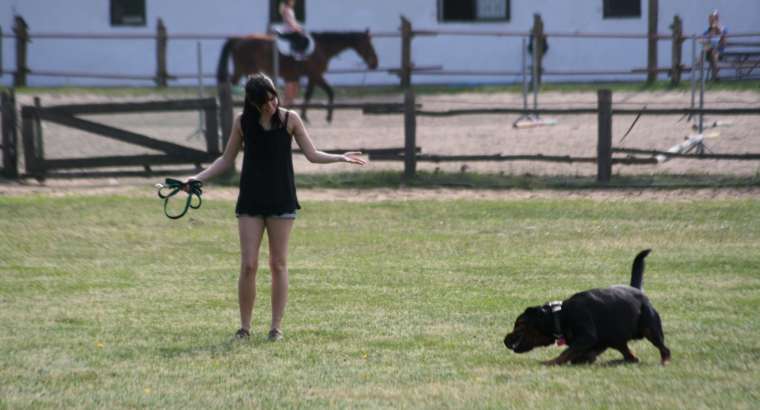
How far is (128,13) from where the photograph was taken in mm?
33906

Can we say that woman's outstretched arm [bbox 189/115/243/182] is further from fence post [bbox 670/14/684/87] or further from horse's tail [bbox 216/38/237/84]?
horse's tail [bbox 216/38/237/84]

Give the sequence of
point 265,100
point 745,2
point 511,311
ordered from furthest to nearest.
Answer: point 745,2 → point 511,311 → point 265,100

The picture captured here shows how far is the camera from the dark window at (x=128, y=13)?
33781mm

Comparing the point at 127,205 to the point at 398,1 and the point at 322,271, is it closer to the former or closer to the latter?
the point at 322,271

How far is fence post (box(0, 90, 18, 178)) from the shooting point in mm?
19203

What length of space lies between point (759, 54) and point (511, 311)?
20.3 ft

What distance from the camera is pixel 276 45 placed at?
23594 mm

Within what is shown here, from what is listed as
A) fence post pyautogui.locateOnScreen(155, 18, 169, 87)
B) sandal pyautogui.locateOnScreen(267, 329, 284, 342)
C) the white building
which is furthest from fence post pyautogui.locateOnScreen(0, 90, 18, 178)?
the white building

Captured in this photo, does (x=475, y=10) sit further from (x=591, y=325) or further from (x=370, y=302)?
(x=591, y=325)

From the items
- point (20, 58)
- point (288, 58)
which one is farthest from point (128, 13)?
point (288, 58)

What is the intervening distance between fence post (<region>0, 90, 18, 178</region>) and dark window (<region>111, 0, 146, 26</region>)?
14.8m

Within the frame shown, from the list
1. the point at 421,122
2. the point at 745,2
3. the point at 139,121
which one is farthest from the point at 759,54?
the point at 745,2

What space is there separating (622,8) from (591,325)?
2694 centimetres

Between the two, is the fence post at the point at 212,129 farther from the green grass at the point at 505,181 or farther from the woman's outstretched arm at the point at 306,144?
the woman's outstretched arm at the point at 306,144
